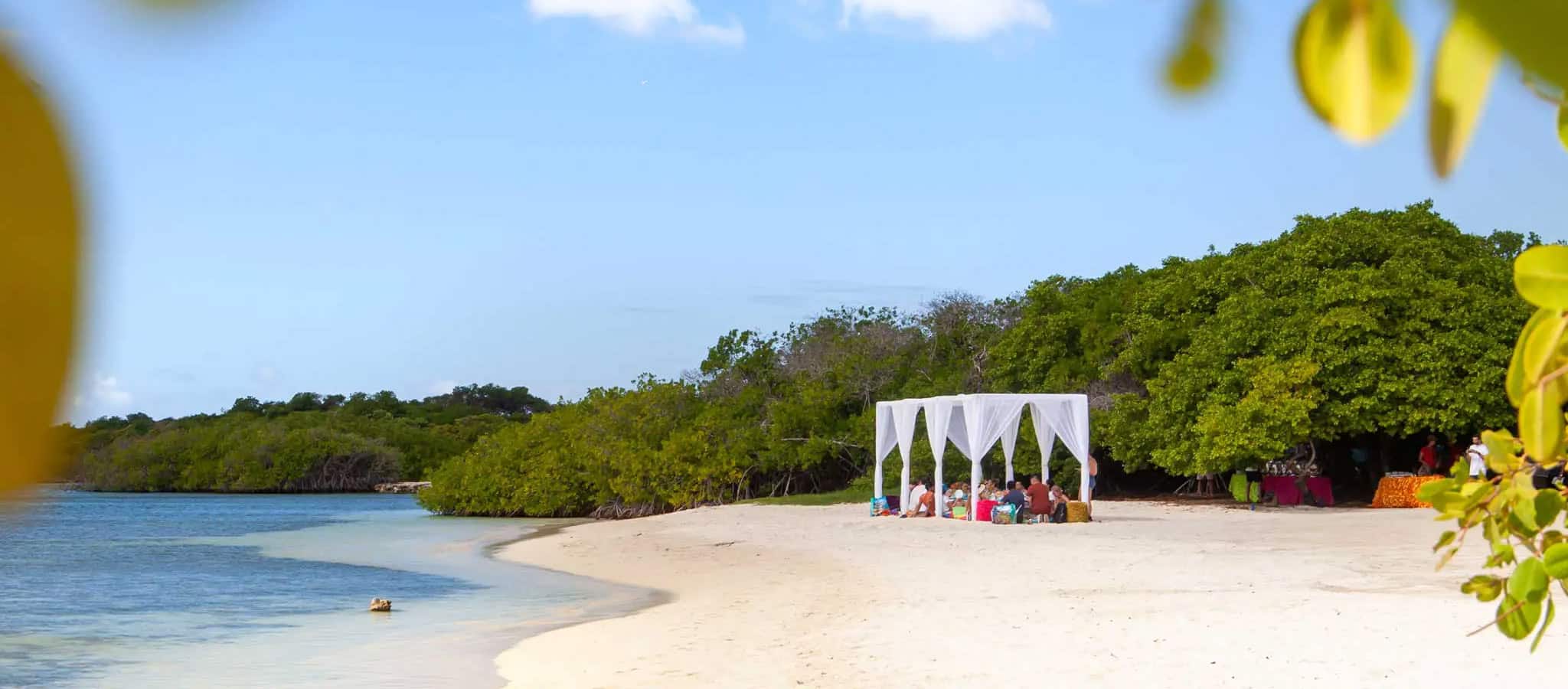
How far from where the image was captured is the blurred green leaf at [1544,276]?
2.53 feet

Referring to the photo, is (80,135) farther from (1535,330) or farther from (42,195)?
(1535,330)

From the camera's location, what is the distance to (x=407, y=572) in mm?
20797

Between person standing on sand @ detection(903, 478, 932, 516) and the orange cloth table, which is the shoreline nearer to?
person standing on sand @ detection(903, 478, 932, 516)

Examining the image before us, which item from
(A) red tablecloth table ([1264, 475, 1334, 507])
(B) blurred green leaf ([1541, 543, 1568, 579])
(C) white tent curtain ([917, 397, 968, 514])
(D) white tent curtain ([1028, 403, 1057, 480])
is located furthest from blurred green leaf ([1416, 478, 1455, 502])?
(A) red tablecloth table ([1264, 475, 1334, 507])

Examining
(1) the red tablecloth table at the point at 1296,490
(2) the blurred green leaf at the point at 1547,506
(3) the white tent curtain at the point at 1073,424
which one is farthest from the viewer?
(1) the red tablecloth table at the point at 1296,490

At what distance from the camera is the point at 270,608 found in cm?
1652

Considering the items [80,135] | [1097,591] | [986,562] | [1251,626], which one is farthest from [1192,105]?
[986,562]

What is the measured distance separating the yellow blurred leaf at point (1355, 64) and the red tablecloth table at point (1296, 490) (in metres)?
24.3

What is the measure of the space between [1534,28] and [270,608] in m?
18.0

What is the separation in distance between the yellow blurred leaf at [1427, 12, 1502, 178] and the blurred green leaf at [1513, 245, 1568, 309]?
470mm

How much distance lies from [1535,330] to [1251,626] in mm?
8340

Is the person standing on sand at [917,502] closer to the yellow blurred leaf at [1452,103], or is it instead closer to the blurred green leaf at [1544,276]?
the blurred green leaf at [1544,276]

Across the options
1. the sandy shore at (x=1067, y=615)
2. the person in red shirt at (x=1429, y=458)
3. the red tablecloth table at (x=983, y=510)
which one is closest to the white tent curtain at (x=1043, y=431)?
the red tablecloth table at (x=983, y=510)

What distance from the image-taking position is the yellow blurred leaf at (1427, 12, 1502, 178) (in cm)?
35
